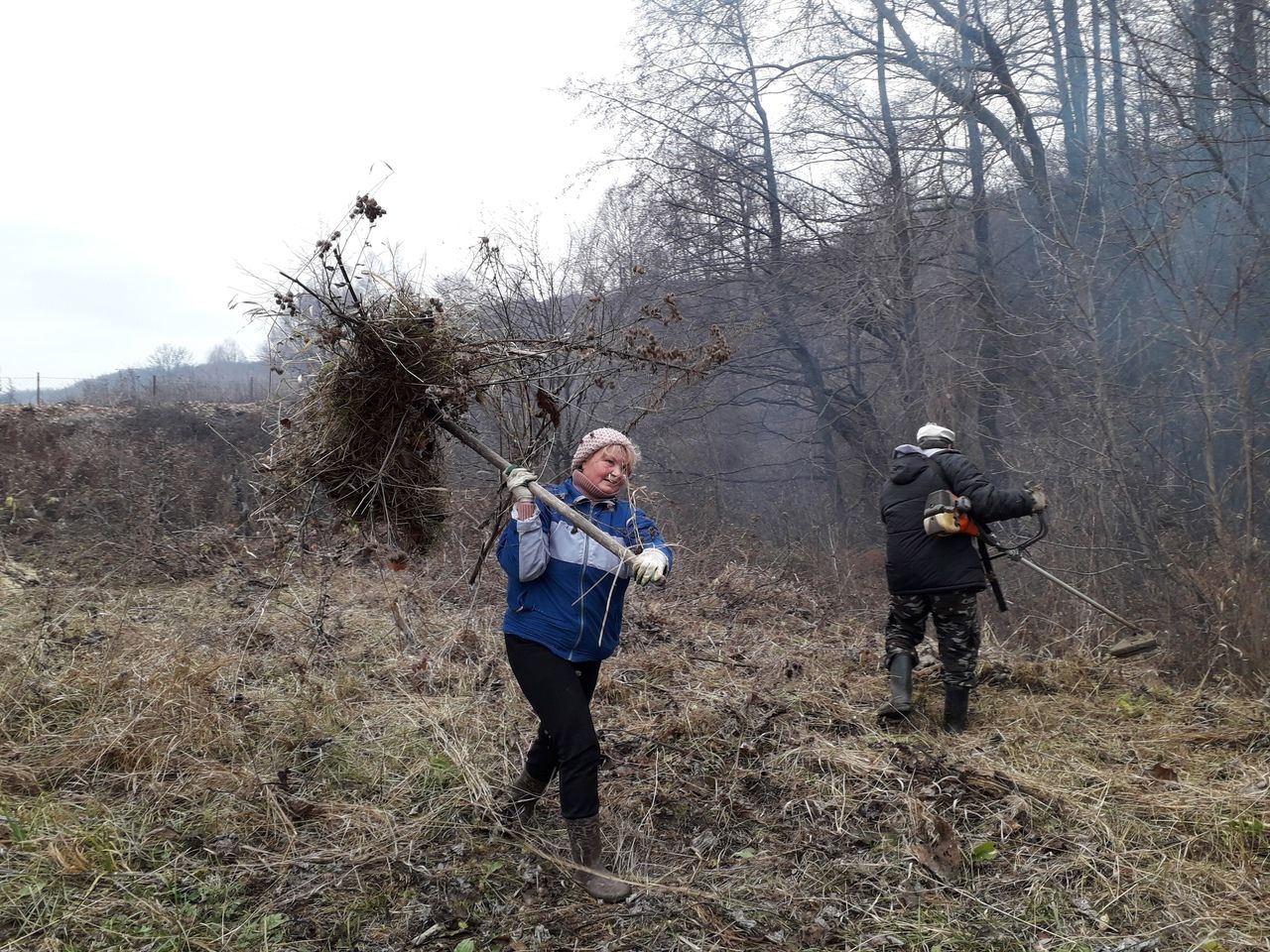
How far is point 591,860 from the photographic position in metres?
3.19

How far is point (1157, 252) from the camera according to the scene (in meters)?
7.30

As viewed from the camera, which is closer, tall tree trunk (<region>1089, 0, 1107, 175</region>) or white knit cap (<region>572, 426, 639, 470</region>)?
white knit cap (<region>572, 426, 639, 470</region>)

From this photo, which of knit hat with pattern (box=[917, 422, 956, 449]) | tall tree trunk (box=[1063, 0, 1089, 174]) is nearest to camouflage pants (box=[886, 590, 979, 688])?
knit hat with pattern (box=[917, 422, 956, 449])

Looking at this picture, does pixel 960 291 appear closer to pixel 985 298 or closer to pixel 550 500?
pixel 985 298

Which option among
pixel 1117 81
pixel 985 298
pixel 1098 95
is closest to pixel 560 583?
pixel 985 298

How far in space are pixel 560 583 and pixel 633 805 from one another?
1.23 metres

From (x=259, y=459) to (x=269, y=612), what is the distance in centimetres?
411

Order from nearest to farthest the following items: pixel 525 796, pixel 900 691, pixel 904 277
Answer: pixel 525 796
pixel 900 691
pixel 904 277

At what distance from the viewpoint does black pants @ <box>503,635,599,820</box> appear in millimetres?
3148

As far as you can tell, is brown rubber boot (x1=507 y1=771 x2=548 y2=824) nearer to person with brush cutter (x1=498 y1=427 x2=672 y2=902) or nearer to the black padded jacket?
person with brush cutter (x1=498 y1=427 x2=672 y2=902)

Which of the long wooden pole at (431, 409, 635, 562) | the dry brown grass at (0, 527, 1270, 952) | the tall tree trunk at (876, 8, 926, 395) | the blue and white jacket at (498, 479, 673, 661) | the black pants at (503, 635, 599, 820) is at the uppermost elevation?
the tall tree trunk at (876, 8, 926, 395)

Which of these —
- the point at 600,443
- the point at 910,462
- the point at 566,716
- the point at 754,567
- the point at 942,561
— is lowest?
the point at 754,567

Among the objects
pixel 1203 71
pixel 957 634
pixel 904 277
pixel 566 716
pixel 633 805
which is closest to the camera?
pixel 566 716

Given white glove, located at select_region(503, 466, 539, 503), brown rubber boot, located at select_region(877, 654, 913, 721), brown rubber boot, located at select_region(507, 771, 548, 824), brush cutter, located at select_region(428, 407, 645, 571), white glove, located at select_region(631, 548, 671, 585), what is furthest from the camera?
brown rubber boot, located at select_region(877, 654, 913, 721)
